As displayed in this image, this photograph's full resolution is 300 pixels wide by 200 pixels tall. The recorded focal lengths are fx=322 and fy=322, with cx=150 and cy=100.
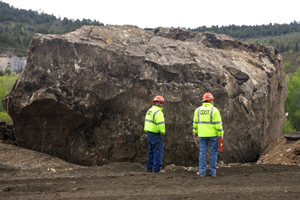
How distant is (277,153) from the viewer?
9086 millimetres

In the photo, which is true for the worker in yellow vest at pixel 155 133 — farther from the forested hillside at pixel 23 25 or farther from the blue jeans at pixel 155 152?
the forested hillside at pixel 23 25

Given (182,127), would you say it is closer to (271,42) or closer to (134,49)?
(134,49)

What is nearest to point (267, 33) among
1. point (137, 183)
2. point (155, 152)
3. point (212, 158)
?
point (155, 152)

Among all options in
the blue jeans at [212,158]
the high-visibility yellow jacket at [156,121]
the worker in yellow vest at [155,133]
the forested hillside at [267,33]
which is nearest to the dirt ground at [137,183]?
the blue jeans at [212,158]

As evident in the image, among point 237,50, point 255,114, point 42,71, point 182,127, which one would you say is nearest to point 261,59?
point 237,50

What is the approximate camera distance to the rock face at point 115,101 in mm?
8602

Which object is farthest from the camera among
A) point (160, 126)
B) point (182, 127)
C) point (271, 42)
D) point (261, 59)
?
point (271, 42)

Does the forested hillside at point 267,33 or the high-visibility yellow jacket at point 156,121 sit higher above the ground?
the forested hillside at point 267,33

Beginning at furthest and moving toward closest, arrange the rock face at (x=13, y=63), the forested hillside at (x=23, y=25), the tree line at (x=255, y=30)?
the tree line at (x=255, y=30), the forested hillside at (x=23, y=25), the rock face at (x=13, y=63)

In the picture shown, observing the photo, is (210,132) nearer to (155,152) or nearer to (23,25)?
(155,152)

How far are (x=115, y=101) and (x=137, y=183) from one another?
11.2ft

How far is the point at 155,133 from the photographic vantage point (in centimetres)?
727

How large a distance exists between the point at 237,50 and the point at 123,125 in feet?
18.1

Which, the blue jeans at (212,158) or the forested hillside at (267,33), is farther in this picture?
the forested hillside at (267,33)
